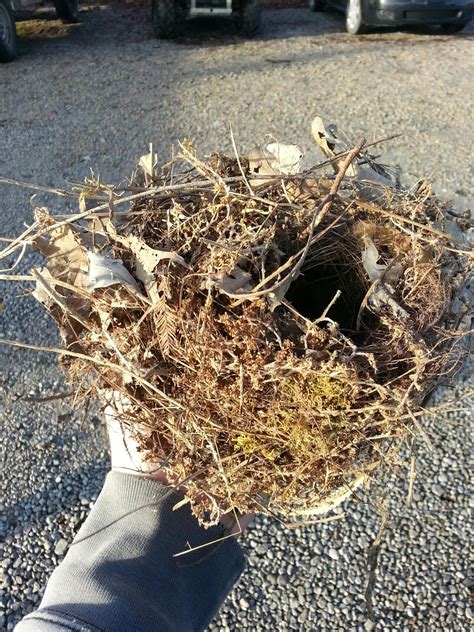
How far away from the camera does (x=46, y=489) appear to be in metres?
2.32

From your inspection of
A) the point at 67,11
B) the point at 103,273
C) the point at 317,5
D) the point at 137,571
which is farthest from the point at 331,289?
the point at 317,5

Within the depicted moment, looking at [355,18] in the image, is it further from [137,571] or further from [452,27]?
[137,571]

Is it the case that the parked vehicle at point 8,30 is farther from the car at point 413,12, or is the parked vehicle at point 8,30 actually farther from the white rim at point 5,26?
the car at point 413,12

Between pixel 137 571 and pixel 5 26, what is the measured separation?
6.67 metres

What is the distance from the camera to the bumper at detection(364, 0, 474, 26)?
21.3 feet

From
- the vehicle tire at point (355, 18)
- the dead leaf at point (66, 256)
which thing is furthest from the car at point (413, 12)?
the dead leaf at point (66, 256)

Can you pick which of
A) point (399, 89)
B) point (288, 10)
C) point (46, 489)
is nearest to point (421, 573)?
point (46, 489)

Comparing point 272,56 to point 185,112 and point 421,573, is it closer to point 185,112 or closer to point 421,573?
point 185,112

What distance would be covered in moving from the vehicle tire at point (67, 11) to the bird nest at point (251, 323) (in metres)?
7.76

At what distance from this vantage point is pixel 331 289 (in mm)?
1369

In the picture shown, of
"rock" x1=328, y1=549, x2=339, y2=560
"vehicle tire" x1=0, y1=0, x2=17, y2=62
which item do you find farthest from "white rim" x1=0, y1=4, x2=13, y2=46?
"rock" x1=328, y1=549, x2=339, y2=560

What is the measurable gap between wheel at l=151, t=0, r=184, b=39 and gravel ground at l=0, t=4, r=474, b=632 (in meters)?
0.19

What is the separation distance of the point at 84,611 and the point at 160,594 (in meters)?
0.18

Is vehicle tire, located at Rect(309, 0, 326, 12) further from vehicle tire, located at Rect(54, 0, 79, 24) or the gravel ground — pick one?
vehicle tire, located at Rect(54, 0, 79, 24)
